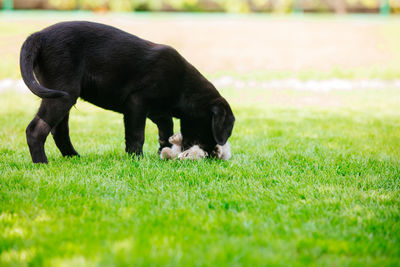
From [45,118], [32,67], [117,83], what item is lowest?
[45,118]

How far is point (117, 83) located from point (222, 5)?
65.5ft

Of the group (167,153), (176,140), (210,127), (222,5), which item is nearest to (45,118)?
(167,153)

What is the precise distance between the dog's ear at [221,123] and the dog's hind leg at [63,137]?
1.51 m

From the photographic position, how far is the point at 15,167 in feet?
11.6

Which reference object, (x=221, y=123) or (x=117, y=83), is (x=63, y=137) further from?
(x=221, y=123)

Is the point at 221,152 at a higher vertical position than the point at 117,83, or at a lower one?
lower

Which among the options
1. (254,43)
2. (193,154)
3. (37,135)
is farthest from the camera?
(254,43)

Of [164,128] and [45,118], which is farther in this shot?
[164,128]

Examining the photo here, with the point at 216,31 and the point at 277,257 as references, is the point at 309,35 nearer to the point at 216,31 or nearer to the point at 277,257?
the point at 216,31

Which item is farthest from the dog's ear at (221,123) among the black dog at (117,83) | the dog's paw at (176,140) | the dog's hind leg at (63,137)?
the dog's hind leg at (63,137)

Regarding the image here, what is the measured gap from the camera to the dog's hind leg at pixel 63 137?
159 inches

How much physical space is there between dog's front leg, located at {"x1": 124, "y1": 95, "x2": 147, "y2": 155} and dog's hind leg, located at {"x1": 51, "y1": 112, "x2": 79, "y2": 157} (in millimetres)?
646

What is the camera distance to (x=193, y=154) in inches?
160

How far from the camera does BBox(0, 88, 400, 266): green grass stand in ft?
6.53
